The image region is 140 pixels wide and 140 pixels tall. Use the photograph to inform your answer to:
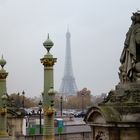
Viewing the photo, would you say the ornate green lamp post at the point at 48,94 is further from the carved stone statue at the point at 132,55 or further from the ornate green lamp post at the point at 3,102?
the ornate green lamp post at the point at 3,102

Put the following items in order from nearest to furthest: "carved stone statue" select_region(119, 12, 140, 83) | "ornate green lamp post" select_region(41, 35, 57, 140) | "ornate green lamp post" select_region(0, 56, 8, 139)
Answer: "ornate green lamp post" select_region(41, 35, 57, 140), "carved stone statue" select_region(119, 12, 140, 83), "ornate green lamp post" select_region(0, 56, 8, 139)

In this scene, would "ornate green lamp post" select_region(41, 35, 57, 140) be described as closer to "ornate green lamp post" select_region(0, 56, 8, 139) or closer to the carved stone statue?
the carved stone statue

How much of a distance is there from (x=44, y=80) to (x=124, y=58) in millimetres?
3945

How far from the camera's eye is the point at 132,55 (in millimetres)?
20312

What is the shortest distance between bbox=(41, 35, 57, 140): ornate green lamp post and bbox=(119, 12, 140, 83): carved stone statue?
10.7 ft

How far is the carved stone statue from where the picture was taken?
2017cm

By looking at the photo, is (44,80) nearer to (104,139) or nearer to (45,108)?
(45,108)

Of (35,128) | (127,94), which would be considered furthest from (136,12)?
(35,128)

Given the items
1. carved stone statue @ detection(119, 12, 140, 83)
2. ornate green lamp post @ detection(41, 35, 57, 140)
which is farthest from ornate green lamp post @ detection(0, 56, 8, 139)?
carved stone statue @ detection(119, 12, 140, 83)

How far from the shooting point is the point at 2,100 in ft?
89.9

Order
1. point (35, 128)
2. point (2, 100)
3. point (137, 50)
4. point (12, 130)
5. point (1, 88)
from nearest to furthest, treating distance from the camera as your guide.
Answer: point (137, 50), point (2, 100), point (1, 88), point (12, 130), point (35, 128)

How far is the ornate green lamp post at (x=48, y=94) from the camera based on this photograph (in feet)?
61.9

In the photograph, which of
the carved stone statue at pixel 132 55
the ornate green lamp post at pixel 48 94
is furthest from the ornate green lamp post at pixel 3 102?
the carved stone statue at pixel 132 55

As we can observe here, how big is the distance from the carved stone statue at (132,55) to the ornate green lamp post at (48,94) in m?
3.26
